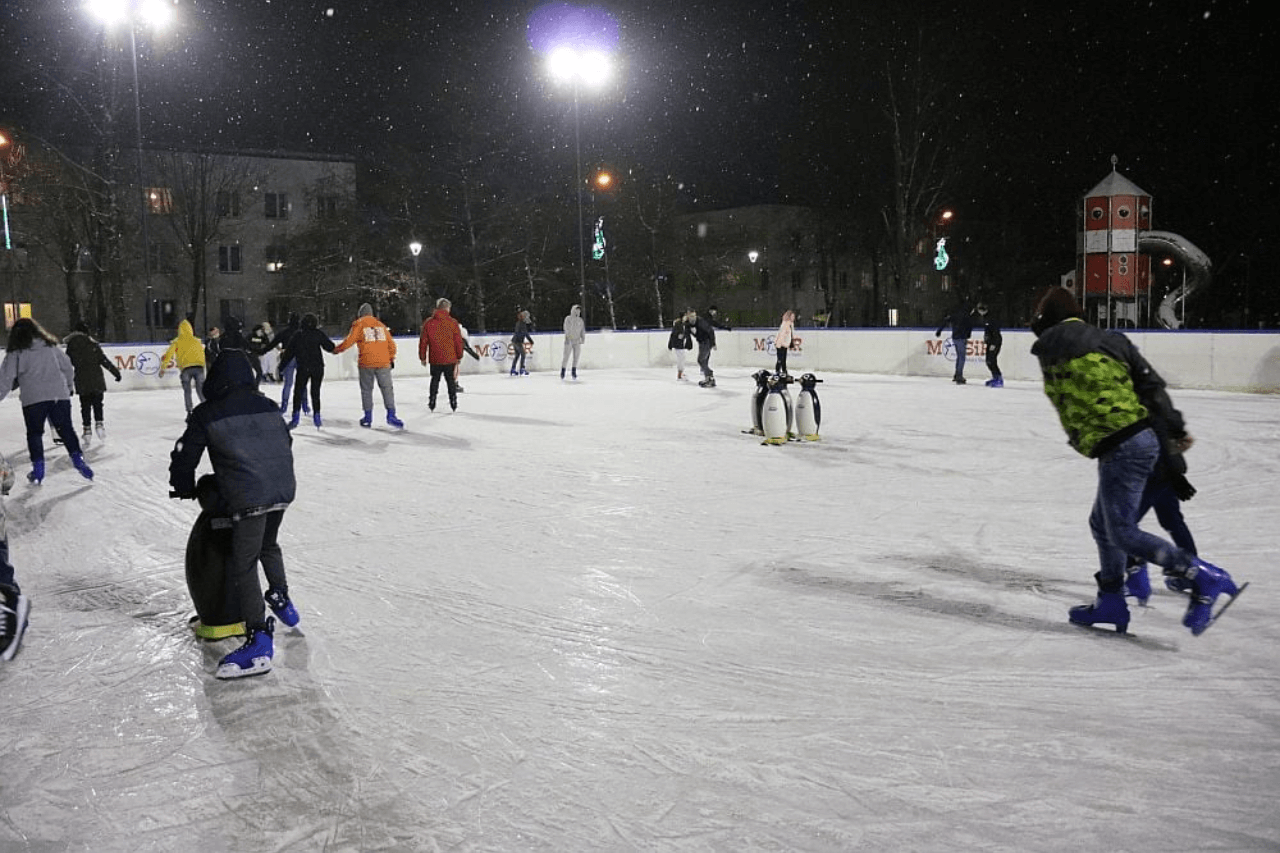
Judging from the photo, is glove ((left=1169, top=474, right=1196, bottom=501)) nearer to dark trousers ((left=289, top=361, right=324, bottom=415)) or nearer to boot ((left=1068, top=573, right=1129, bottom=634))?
boot ((left=1068, top=573, right=1129, bottom=634))

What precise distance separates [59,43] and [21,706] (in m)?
28.8

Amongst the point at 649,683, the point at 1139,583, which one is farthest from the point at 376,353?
the point at 1139,583

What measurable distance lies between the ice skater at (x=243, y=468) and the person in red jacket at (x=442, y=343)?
1022 cm

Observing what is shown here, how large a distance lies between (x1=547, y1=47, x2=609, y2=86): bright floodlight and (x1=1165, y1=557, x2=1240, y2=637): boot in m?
23.2

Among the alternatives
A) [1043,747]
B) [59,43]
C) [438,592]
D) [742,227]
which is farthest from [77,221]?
[1043,747]

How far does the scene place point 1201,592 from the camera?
4824 mm

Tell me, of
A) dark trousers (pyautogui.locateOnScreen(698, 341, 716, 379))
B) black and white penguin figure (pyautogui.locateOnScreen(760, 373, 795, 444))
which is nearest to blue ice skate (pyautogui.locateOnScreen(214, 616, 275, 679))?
black and white penguin figure (pyautogui.locateOnScreen(760, 373, 795, 444))

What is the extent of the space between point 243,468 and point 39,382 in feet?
20.5

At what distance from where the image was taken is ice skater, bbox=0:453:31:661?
461 centimetres

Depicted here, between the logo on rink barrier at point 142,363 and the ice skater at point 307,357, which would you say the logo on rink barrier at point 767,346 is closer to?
the logo on rink barrier at point 142,363

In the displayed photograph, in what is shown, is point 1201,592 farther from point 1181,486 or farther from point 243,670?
point 243,670

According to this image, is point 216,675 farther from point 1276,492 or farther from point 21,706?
point 1276,492

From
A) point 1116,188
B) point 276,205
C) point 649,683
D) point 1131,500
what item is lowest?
point 649,683

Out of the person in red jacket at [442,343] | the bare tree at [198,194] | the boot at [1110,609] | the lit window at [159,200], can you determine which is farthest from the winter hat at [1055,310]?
the lit window at [159,200]
